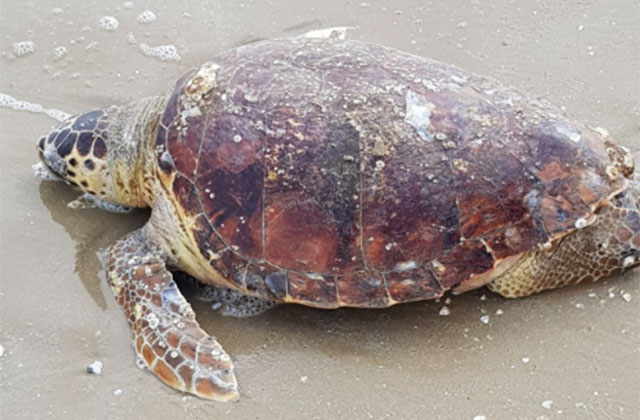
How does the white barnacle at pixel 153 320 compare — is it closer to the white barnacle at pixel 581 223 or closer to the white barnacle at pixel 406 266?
the white barnacle at pixel 406 266

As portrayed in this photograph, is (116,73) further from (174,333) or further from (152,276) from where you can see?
(174,333)

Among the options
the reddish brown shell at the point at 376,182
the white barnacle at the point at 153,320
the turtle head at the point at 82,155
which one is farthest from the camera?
the turtle head at the point at 82,155

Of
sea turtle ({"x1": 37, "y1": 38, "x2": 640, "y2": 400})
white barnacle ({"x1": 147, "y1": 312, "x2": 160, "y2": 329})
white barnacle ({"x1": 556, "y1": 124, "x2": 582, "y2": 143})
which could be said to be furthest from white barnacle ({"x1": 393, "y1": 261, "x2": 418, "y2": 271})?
white barnacle ({"x1": 147, "y1": 312, "x2": 160, "y2": 329})

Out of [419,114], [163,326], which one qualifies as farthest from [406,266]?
[163,326]

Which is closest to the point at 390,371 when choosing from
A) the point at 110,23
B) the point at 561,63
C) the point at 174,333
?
the point at 174,333

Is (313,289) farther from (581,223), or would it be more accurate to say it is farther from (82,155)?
(82,155)


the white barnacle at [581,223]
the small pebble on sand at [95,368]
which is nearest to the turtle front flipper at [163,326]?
the small pebble on sand at [95,368]

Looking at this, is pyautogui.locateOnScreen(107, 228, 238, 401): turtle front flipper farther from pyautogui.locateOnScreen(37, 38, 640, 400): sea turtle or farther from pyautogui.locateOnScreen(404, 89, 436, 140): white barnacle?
pyautogui.locateOnScreen(404, 89, 436, 140): white barnacle
